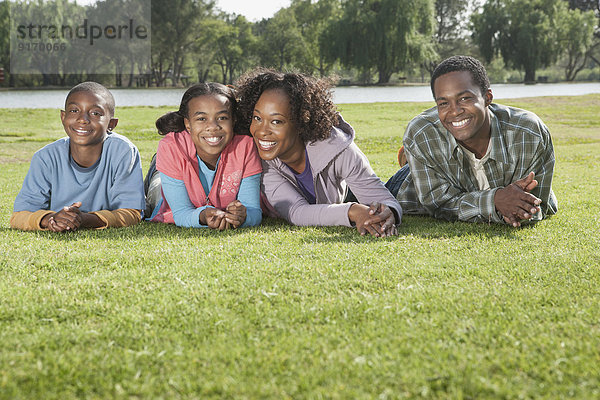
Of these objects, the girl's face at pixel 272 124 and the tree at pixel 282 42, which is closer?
the girl's face at pixel 272 124

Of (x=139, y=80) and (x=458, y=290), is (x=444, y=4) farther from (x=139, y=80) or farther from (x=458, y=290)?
(x=458, y=290)

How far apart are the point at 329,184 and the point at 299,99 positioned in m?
0.82

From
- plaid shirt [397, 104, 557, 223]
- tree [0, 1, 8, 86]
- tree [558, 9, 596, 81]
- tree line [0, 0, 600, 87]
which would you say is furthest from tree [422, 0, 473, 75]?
plaid shirt [397, 104, 557, 223]

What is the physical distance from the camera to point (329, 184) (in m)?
4.92

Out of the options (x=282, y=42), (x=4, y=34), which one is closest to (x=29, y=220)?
(x=4, y=34)

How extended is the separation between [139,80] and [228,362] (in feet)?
226

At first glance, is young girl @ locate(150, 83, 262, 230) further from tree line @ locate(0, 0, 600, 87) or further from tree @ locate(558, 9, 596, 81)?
tree @ locate(558, 9, 596, 81)

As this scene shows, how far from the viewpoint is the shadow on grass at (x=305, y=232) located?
4.39 metres

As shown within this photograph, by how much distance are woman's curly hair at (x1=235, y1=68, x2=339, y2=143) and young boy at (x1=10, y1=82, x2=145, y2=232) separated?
1.19m

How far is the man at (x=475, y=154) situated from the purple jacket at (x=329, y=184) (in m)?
0.50

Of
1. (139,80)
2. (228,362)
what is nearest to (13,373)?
(228,362)

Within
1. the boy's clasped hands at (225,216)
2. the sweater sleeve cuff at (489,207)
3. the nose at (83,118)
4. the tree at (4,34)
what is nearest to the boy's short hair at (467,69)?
the sweater sleeve cuff at (489,207)

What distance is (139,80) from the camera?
219ft

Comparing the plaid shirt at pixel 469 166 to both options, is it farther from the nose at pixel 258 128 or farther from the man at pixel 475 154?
the nose at pixel 258 128
